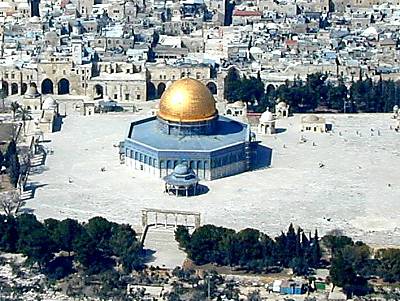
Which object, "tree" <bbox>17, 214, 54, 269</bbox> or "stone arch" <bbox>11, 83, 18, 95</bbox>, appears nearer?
"tree" <bbox>17, 214, 54, 269</bbox>

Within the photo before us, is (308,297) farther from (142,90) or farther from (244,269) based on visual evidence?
(142,90)

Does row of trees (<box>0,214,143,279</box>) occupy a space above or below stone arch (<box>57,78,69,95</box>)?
below

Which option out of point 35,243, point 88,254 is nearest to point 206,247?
point 88,254

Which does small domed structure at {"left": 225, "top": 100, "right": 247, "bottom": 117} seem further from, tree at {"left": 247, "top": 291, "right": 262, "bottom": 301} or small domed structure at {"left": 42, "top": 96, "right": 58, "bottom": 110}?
tree at {"left": 247, "top": 291, "right": 262, "bottom": 301}

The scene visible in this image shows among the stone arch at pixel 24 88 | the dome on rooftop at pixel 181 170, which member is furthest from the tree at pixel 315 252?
the stone arch at pixel 24 88

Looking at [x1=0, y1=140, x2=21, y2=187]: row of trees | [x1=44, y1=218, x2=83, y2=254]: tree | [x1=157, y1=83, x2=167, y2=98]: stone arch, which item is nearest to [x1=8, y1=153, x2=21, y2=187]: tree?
[x1=0, y1=140, x2=21, y2=187]: row of trees

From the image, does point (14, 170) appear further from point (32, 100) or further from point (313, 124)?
point (313, 124)

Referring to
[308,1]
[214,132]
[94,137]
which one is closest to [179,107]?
[214,132]
